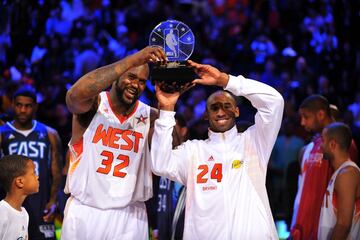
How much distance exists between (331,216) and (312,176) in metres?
0.60

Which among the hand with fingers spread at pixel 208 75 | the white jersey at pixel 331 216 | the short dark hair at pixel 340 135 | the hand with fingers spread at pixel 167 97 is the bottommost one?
the white jersey at pixel 331 216

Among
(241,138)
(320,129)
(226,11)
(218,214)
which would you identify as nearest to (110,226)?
(218,214)

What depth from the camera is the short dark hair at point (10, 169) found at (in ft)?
17.5

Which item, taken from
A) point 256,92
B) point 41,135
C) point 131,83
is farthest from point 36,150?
point 256,92

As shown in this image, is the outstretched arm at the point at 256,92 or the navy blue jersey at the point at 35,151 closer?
the outstretched arm at the point at 256,92

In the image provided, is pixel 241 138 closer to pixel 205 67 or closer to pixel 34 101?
pixel 205 67

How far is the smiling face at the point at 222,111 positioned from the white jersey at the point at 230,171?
→ 0.06 m

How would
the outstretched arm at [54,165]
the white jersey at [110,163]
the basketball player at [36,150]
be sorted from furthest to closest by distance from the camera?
the outstretched arm at [54,165] < the basketball player at [36,150] < the white jersey at [110,163]

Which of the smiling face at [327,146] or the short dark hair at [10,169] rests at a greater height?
the smiling face at [327,146]

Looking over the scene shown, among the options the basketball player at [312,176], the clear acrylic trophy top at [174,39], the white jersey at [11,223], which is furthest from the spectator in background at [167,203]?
the white jersey at [11,223]

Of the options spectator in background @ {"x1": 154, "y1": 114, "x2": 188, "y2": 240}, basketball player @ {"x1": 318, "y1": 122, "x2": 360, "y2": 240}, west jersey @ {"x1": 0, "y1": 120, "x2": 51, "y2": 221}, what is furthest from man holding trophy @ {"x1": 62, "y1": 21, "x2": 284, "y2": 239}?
west jersey @ {"x1": 0, "y1": 120, "x2": 51, "y2": 221}

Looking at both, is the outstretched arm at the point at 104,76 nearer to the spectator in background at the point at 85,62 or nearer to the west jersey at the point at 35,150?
the west jersey at the point at 35,150

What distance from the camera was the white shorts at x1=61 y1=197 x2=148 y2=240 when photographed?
508 cm

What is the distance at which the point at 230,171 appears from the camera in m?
4.96
